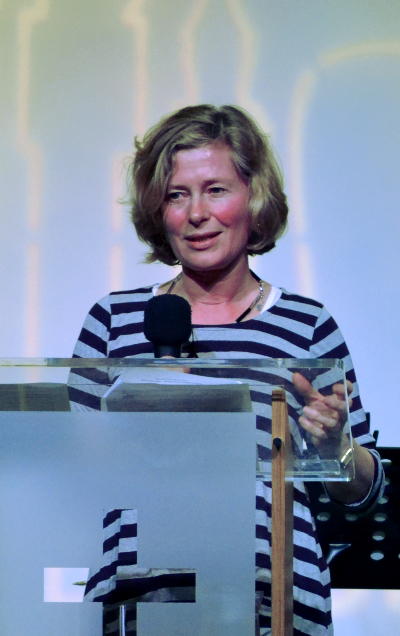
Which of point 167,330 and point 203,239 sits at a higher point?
point 203,239

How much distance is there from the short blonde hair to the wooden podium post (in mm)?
818

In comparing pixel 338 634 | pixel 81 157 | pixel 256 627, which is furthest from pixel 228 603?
pixel 81 157

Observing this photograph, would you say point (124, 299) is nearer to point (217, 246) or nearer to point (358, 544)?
point (217, 246)

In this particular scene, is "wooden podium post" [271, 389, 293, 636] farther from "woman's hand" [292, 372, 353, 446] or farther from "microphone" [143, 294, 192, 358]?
"microphone" [143, 294, 192, 358]

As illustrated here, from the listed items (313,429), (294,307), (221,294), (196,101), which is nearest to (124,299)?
(221,294)

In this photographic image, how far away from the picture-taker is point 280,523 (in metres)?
1.39

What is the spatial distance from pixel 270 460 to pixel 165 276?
158 centimetres

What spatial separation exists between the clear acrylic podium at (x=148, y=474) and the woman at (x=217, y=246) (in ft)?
1.76

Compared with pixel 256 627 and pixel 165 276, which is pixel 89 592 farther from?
pixel 165 276

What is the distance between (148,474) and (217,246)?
0.77 m

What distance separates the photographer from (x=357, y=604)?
2.91 metres

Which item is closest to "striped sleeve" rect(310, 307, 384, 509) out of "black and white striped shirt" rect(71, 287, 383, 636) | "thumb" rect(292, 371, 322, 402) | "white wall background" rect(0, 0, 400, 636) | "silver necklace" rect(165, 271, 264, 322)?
"black and white striped shirt" rect(71, 287, 383, 636)

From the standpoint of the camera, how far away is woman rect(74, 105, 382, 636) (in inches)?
80.6

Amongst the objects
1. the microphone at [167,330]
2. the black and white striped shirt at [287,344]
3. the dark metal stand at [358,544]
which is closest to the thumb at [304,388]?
the microphone at [167,330]
